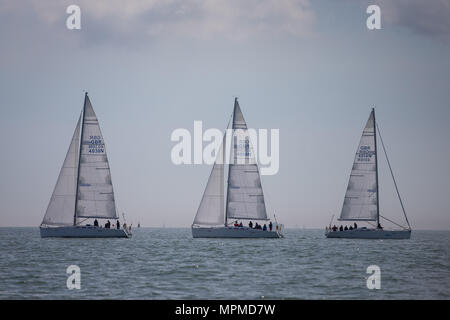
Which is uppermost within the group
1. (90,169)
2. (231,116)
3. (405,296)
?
(231,116)

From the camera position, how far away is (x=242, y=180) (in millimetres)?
75562

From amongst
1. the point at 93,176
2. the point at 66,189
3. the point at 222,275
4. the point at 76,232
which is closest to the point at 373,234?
the point at 93,176

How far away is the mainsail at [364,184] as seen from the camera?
80938mm

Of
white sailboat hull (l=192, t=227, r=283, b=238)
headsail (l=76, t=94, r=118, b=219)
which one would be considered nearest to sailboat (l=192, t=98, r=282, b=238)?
white sailboat hull (l=192, t=227, r=283, b=238)

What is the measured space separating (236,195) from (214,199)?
2589mm

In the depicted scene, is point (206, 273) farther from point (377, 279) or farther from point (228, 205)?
point (228, 205)

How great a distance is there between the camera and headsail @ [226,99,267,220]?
74.8 m

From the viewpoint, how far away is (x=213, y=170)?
249ft

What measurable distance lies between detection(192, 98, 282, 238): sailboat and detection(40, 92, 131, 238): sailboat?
11.7 metres

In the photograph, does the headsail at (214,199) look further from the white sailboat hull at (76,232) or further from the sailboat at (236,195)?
the white sailboat hull at (76,232)

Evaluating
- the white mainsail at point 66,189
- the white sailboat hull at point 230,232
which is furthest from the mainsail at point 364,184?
the white mainsail at point 66,189

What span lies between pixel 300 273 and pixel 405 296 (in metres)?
9.80
